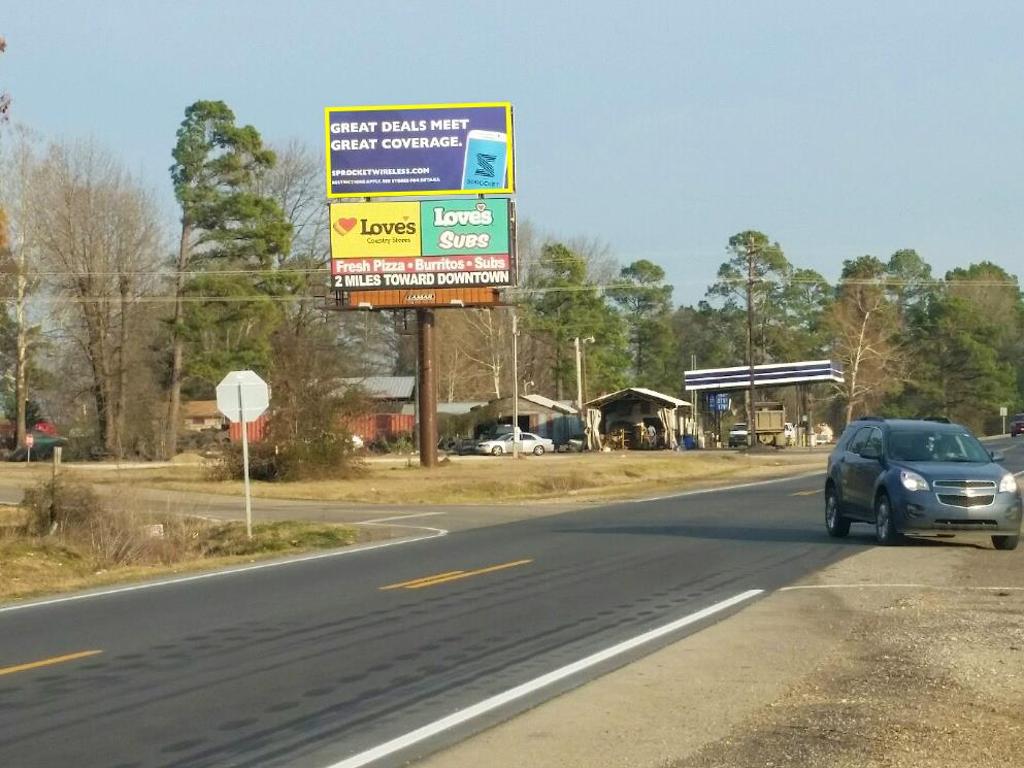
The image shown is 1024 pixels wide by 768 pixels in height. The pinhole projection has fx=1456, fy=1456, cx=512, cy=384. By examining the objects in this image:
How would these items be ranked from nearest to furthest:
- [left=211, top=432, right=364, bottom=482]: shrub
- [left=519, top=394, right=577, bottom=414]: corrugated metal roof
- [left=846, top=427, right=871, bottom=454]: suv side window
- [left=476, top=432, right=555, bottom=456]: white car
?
[left=846, top=427, right=871, bottom=454]: suv side window, [left=211, top=432, right=364, bottom=482]: shrub, [left=476, top=432, right=555, bottom=456]: white car, [left=519, top=394, right=577, bottom=414]: corrugated metal roof

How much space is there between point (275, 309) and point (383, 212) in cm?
1929

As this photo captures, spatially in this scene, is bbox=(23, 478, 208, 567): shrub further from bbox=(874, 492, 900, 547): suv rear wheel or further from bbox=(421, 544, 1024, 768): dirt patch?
bbox=(421, 544, 1024, 768): dirt patch

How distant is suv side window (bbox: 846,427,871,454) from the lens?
22.0m

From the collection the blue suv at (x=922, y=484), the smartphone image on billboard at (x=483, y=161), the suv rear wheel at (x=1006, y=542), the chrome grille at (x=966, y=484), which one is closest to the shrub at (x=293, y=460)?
the smartphone image on billboard at (x=483, y=161)

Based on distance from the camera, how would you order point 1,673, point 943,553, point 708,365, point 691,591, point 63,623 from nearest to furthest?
point 1,673, point 63,623, point 691,591, point 943,553, point 708,365

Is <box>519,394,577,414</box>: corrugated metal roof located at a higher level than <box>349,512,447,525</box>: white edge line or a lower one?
higher

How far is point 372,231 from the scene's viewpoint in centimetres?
5341

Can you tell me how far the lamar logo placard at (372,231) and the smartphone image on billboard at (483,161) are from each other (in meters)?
2.40

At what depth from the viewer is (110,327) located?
72500 mm

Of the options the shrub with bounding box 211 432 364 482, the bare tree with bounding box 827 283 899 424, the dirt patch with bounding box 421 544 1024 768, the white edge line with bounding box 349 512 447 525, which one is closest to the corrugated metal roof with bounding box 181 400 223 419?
the bare tree with bounding box 827 283 899 424

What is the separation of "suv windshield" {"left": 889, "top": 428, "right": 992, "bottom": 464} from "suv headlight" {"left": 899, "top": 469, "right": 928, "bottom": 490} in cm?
77

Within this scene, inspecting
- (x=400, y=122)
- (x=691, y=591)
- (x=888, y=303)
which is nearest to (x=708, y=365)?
(x=888, y=303)

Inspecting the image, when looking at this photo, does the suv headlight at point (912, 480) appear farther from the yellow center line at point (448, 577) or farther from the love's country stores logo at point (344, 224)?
the love's country stores logo at point (344, 224)

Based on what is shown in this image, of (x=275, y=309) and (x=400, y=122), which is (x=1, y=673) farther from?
(x=275, y=309)
